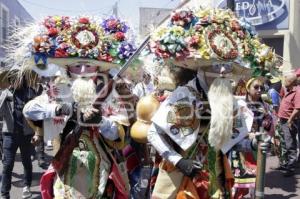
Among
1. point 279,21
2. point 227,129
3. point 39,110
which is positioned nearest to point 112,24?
point 39,110

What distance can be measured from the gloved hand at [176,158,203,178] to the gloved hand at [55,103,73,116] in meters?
0.82

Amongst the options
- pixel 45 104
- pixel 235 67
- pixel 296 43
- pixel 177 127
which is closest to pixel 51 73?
pixel 45 104

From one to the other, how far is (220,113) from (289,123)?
4848mm

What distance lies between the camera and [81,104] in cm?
331

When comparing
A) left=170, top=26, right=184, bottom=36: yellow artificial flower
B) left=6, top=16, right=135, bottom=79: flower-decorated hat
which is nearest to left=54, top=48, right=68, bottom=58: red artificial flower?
left=6, top=16, right=135, bottom=79: flower-decorated hat

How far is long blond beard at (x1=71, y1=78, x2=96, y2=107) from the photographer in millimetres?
3307

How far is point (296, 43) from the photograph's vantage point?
13.6 meters

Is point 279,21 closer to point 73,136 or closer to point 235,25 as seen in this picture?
point 235,25

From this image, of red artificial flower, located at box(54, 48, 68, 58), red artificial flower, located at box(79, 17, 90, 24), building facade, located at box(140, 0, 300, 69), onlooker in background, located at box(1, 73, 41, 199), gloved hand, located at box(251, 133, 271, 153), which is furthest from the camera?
building facade, located at box(140, 0, 300, 69)

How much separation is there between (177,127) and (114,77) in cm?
70

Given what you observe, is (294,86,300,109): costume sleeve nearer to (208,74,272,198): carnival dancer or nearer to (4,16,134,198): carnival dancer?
(208,74,272,198): carnival dancer

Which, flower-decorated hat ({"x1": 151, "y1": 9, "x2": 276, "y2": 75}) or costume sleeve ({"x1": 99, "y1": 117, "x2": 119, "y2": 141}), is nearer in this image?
flower-decorated hat ({"x1": 151, "y1": 9, "x2": 276, "y2": 75})

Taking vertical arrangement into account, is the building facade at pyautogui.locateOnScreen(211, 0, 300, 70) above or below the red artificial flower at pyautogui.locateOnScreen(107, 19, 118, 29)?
above

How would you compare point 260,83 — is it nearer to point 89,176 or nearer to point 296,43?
point 89,176
